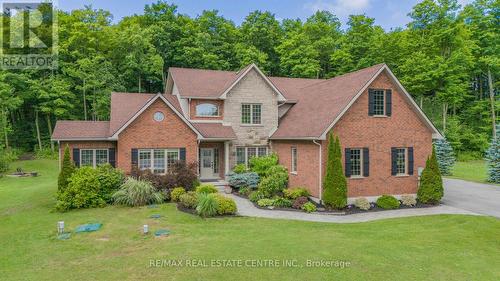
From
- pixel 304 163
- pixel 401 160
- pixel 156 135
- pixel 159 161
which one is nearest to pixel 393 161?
pixel 401 160

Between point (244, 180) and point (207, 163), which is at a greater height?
point (207, 163)

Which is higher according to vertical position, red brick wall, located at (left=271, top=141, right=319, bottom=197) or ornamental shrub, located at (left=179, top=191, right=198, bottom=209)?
red brick wall, located at (left=271, top=141, right=319, bottom=197)

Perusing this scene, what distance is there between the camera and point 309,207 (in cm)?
1486

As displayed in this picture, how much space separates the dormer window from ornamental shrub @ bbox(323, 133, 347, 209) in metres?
9.54

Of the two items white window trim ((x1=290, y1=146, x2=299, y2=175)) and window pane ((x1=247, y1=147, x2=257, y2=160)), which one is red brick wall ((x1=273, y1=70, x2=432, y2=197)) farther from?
window pane ((x1=247, y1=147, x2=257, y2=160))

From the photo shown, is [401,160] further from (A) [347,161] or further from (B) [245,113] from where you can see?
(B) [245,113]

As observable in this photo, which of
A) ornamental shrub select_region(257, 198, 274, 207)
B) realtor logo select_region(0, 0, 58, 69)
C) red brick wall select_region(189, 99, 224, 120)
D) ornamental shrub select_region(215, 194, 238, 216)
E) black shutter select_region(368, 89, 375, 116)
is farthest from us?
realtor logo select_region(0, 0, 58, 69)

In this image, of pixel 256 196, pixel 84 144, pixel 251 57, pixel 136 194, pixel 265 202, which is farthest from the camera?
pixel 251 57

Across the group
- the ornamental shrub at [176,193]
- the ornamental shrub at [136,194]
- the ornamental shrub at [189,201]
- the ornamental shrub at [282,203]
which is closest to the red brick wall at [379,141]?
the ornamental shrub at [282,203]

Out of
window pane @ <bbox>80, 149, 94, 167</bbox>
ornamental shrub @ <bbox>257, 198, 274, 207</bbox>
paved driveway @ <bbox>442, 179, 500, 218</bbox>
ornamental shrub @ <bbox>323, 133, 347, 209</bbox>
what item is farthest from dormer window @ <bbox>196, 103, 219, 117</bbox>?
paved driveway @ <bbox>442, 179, 500, 218</bbox>

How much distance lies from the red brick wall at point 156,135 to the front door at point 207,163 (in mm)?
2366

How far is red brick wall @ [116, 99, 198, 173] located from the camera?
18.1m

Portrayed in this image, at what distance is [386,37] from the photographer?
142ft

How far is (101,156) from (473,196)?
21913 millimetres
